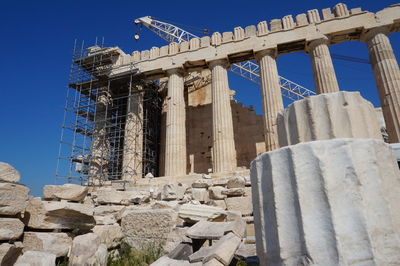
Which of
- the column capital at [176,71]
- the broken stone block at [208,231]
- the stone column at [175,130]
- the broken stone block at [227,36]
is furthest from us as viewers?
the column capital at [176,71]

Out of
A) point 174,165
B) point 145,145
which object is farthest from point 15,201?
point 145,145

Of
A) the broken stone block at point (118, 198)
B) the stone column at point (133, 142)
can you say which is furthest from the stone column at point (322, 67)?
the stone column at point (133, 142)

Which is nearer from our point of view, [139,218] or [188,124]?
[139,218]

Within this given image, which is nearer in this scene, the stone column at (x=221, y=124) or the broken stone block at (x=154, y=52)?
the stone column at (x=221, y=124)

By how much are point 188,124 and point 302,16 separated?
1107 centimetres

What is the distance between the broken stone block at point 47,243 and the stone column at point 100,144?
43.2ft

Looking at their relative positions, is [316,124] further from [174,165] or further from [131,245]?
[174,165]

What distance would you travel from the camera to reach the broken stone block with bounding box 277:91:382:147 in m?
2.78

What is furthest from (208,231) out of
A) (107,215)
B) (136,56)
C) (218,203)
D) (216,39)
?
(136,56)

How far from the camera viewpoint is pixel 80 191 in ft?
21.1

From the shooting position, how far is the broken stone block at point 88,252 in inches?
175

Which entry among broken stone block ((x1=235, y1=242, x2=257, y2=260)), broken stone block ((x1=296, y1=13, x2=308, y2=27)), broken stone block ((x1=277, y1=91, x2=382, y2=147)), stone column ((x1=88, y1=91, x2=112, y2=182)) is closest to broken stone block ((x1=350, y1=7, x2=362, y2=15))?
broken stone block ((x1=296, y1=13, x2=308, y2=27))

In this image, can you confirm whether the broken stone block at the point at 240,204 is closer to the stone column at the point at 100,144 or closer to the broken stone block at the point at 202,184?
the broken stone block at the point at 202,184

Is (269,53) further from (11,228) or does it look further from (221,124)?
(11,228)
